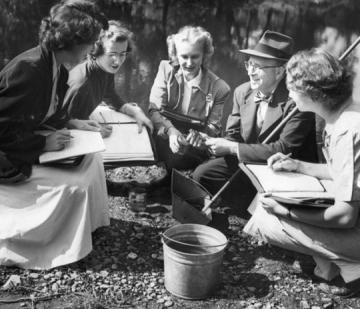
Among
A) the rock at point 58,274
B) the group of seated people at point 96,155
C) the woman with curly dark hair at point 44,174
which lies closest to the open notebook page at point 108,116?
the group of seated people at point 96,155

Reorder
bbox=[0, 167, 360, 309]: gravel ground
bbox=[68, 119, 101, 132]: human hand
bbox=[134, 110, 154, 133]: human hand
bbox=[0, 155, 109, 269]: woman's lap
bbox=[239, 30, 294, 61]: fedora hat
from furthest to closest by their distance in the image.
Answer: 1. bbox=[134, 110, 154, 133]: human hand
2. bbox=[239, 30, 294, 61]: fedora hat
3. bbox=[68, 119, 101, 132]: human hand
4. bbox=[0, 155, 109, 269]: woman's lap
5. bbox=[0, 167, 360, 309]: gravel ground

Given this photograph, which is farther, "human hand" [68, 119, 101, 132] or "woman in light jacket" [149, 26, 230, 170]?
"woman in light jacket" [149, 26, 230, 170]

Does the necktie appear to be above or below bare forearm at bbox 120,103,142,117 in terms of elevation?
above

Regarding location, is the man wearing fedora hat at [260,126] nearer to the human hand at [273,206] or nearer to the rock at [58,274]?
the human hand at [273,206]

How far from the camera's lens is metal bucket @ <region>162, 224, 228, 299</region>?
10.7 feet

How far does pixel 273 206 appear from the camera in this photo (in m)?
3.48

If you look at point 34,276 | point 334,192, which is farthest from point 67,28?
point 334,192

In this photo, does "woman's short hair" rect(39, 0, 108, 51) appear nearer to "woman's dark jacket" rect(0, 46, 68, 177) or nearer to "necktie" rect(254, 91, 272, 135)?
"woman's dark jacket" rect(0, 46, 68, 177)

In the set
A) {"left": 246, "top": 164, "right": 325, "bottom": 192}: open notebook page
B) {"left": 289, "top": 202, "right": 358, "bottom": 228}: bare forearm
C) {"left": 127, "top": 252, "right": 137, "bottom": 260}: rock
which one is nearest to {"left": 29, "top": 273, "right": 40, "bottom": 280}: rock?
{"left": 127, "top": 252, "right": 137, "bottom": 260}: rock

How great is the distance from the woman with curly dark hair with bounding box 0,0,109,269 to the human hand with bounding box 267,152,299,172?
51.8 inches

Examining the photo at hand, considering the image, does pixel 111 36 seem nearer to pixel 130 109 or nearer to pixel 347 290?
pixel 130 109

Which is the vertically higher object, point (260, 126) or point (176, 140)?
point (260, 126)

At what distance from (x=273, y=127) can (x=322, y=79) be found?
104 cm

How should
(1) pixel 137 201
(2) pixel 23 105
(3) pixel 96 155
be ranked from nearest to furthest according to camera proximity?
(2) pixel 23 105 < (3) pixel 96 155 < (1) pixel 137 201
